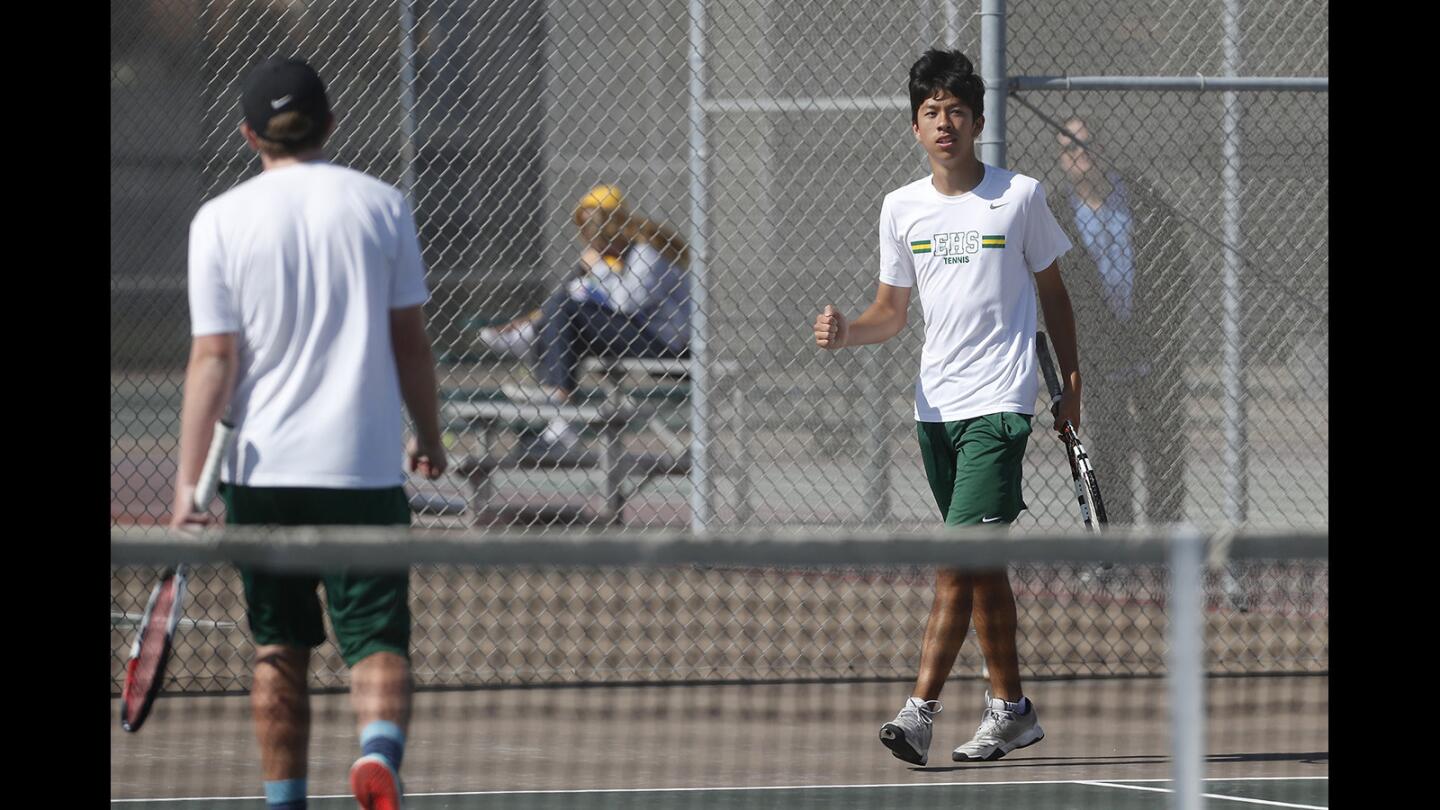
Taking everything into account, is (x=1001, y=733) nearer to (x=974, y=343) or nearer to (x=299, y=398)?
(x=974, y=343)

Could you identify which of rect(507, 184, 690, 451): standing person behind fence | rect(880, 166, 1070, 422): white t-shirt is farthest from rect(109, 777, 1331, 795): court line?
rect(507, 184, 690, 451): standing person behind fence

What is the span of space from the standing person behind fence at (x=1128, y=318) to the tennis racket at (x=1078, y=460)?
1.51 meters

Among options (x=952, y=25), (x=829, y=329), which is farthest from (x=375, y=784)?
(x=952, y=25)

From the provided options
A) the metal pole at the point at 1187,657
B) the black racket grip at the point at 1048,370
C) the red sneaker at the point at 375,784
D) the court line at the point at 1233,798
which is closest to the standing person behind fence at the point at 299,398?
the red sneaker at the point at 375,784

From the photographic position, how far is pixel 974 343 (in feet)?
18.1

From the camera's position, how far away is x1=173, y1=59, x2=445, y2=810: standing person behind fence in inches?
156

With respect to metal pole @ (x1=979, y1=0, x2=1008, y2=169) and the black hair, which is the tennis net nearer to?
the black hair

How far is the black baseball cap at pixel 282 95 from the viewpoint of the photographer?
161 inches

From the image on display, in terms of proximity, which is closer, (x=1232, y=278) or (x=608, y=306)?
(x=1232, y=278)

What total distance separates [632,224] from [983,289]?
3566mm

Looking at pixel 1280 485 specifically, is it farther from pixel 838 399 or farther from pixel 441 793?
pixel 441 793

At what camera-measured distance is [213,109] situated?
6977 mm
